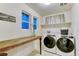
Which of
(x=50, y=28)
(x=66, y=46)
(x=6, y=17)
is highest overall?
(x=6, y=17)

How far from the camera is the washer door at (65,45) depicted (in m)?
3.11

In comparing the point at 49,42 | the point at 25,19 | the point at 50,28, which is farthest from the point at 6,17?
the point at 49,42

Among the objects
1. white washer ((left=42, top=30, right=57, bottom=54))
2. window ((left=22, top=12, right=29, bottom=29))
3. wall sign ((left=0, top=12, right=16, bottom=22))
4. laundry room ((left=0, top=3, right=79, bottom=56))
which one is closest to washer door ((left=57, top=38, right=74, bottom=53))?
laundry room ((left=0, top=3, right=79, bottom=56))

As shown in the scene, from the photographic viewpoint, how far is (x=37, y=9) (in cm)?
338

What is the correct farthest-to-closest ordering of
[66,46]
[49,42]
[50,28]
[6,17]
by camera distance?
1. [49,42]
2. [50,28]
3. [66,46]
4. [6,17]

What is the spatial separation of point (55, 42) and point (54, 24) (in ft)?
2.37

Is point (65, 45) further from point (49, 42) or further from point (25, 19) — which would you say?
point (25, 19)

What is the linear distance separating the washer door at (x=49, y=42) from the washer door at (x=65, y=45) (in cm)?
28

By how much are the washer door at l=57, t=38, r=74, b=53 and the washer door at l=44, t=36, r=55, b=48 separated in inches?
10.9

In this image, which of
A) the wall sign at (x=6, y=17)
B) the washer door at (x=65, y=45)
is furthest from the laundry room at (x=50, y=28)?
the wall sign at (x=6, y=17)

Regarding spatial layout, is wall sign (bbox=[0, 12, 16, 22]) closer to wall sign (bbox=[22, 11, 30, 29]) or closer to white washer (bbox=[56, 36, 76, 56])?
wall sign (bbox=[22, 11, 30, 29])

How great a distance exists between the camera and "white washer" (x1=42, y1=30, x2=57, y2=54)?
356 centimetres

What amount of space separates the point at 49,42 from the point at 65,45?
0.72 meters

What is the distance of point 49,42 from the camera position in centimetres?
372
